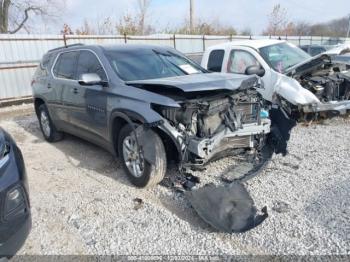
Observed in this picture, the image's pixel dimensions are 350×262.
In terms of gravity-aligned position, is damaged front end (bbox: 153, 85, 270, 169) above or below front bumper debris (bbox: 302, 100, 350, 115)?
above

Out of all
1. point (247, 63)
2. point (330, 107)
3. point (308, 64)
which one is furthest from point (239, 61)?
point (330, 107)

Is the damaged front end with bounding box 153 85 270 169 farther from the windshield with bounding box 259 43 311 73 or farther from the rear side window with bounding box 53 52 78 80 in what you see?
the windshield with bounding box 259 43 311 73

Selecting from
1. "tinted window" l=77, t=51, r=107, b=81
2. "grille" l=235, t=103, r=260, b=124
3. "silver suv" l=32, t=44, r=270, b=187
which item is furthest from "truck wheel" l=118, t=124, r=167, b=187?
"grille" l=235, t=103, r=260, b=124

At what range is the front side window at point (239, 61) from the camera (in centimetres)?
686

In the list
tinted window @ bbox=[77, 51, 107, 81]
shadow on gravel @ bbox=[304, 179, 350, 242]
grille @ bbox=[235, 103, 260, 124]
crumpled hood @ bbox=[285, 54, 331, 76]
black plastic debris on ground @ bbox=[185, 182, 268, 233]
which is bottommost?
shadow on gravel @ bbox=[304, 179, 350, 242]

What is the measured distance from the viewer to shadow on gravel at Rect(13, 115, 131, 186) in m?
4.63

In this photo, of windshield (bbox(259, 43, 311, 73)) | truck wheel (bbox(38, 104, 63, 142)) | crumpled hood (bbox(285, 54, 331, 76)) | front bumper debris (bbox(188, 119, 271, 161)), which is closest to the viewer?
front bumper debris (bbox(188, 119, 271, 161))

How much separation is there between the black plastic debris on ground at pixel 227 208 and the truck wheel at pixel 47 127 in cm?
375

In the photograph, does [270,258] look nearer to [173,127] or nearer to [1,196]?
[173,127]

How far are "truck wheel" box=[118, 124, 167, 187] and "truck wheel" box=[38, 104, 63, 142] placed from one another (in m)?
2.54

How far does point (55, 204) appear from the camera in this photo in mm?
3795

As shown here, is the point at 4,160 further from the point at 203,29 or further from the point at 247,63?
the point at 203,29

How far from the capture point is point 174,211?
3484 millimetres

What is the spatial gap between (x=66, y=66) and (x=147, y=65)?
1737 millimetres
